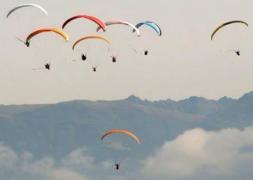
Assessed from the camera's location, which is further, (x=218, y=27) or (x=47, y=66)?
(x=218, y=27)

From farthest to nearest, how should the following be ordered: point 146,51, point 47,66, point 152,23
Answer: point 152,23 → point 146,51 → point 47,66

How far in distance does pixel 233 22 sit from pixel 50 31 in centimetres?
2186

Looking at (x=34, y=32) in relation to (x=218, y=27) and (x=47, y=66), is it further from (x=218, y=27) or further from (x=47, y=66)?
(x=218, y=27)

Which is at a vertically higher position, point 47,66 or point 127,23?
point 127,23

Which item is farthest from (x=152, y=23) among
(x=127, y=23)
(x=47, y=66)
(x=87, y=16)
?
(x=47, y=66)

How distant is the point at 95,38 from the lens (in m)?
89.9

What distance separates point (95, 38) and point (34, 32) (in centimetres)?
763

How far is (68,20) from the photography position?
88438mm

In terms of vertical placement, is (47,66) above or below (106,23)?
below

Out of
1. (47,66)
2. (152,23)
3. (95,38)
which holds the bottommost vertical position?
(47,66)

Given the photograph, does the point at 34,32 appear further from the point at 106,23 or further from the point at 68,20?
the point at 106,23

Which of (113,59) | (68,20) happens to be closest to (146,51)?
(113,59)

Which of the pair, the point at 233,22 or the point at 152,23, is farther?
the point at 152,23

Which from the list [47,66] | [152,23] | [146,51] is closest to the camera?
[47,66]
